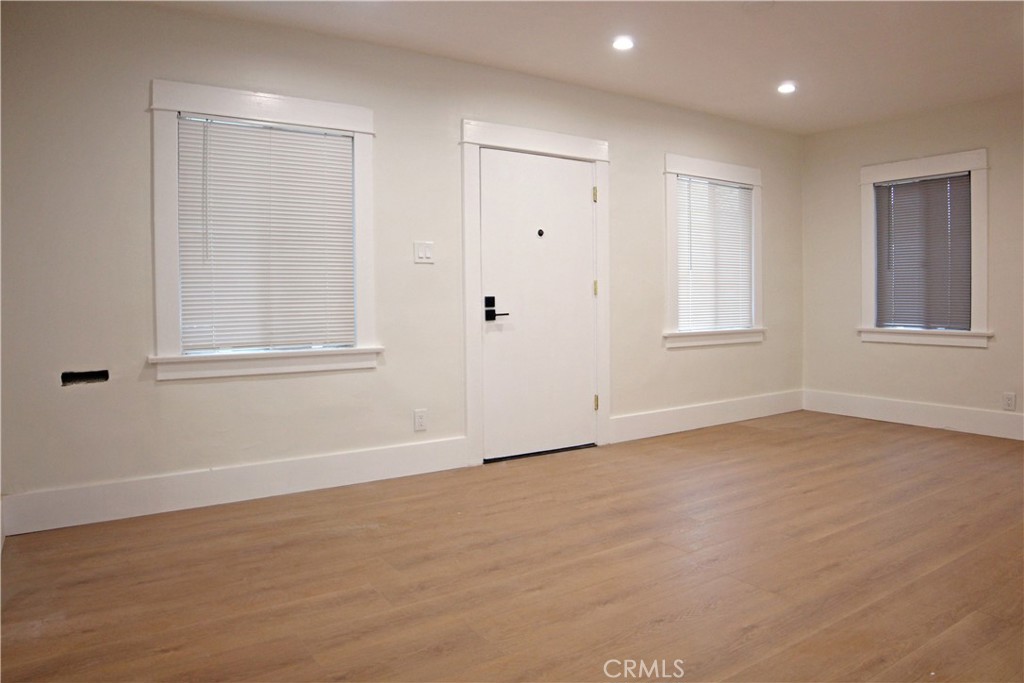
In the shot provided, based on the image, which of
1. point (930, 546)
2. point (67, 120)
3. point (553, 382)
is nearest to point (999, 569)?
point (930, 546)

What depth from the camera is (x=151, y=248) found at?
3166 millimetres

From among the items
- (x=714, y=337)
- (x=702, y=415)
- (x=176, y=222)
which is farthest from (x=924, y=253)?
(x=176, y=222)

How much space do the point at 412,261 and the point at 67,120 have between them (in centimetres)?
177

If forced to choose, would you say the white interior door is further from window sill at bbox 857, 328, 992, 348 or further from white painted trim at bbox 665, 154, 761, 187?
window sill at bbox 857, 328, 992, 348

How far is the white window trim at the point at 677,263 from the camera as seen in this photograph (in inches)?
198

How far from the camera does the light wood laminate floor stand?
1.84 m

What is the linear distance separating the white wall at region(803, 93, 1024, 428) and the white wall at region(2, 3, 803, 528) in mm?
2315

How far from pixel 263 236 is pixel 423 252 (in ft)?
2.95

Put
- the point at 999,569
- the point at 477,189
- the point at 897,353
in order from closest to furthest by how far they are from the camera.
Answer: the point at 999,569 → the point at 477,189 → the point at 897,353

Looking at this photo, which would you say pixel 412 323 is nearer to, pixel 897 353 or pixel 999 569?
pixel 999 569

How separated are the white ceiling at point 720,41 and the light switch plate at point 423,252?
1.14 meters

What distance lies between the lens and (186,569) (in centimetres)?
250

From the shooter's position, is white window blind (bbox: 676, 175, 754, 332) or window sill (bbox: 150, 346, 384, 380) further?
white window blind (bbox: 676, 175, 754, 332)

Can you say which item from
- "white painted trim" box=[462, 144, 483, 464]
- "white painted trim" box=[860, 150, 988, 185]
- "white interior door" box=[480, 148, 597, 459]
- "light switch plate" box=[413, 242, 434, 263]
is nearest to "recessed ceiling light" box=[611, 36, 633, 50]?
"white interior door" box=[480, 148, 597, 459]
